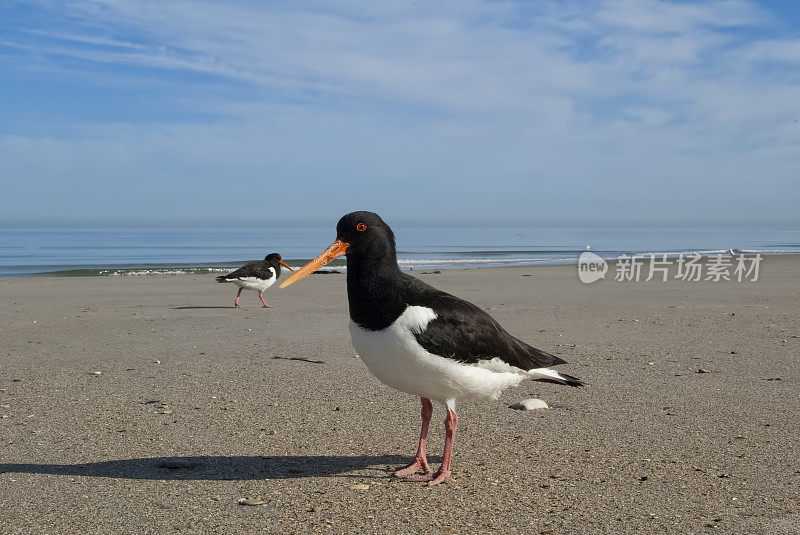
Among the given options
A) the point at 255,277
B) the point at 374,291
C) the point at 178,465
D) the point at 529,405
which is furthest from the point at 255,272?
the point at 374,291

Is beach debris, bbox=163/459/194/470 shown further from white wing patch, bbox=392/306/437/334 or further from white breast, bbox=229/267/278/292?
white breast, bbox=229/267/278/292

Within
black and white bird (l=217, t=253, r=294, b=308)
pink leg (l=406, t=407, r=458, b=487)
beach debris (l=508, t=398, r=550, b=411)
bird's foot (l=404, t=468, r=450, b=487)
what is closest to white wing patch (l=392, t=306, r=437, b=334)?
pink leg (l=406, t=407, r=458, b=487)

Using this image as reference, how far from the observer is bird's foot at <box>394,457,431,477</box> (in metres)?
4.67

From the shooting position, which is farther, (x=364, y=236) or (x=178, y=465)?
(x=178, y=465)

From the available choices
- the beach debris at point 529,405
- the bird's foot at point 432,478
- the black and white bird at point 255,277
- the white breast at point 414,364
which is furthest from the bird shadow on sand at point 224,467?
the black and white bird at point 255,277

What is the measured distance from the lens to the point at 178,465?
15.7 feet

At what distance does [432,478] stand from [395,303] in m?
1.13

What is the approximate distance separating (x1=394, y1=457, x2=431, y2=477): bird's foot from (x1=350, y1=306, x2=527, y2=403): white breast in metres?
0.43

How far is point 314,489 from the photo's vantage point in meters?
4.37

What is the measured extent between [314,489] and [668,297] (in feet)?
40.8

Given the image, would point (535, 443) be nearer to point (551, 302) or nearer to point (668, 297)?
point (551, 302)

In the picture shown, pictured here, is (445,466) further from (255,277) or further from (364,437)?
(255,277)

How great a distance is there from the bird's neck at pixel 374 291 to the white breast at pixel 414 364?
0.19ft

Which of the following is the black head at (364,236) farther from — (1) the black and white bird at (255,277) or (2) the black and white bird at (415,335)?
(1) the black and white bird at (255,277)
